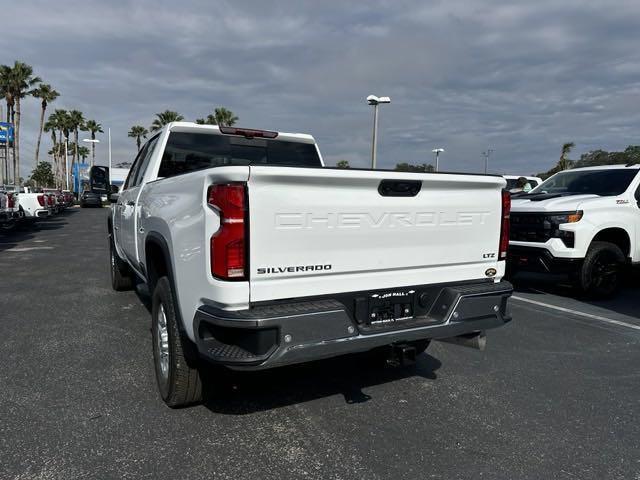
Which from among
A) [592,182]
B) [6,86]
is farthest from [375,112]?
[6,86]

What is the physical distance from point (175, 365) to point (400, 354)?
4.72 ft

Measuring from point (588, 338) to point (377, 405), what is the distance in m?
2.95

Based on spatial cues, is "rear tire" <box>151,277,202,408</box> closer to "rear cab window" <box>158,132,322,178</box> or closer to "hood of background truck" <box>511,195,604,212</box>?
"rear cab window" <box>158,132,322,178</box>

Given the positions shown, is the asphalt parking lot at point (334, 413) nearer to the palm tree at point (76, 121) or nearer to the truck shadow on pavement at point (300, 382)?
the truck shadow on pavement at point (300, 382)

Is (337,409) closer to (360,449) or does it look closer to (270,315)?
(360,449)

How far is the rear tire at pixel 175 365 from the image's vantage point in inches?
121

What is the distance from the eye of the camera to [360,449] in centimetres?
287

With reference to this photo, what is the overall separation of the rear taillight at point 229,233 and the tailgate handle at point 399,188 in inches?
35.2

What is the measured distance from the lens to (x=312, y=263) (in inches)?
110

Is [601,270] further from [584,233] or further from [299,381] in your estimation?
[299,381]

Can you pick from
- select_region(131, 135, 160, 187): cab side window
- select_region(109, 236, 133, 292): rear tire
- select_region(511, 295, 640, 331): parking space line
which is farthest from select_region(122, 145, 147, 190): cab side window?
select_region(511, 295, 640, 331): parking space line

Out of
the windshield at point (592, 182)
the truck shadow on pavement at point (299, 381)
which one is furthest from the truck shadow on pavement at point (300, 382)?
the windshield at point (592, 182)

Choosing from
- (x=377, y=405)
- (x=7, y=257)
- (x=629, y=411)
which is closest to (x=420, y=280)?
(x=377, y=405)

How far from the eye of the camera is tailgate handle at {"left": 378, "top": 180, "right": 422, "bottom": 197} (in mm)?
2975
